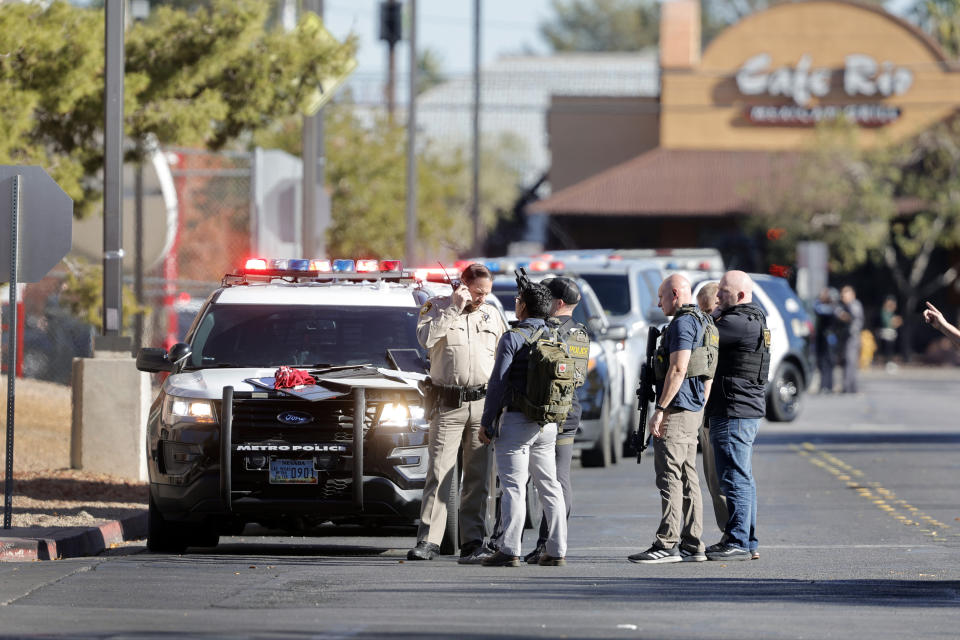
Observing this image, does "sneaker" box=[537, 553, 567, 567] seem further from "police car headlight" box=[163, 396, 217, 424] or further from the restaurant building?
the restaurant building

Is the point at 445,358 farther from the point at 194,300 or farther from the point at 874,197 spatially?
the point at 874,197

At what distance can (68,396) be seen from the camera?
23.1m

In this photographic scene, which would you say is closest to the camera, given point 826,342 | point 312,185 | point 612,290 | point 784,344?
point 612,290

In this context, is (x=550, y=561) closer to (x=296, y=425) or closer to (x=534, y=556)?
(x=534, y=556)

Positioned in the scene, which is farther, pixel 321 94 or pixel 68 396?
pixel 68 396

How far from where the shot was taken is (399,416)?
11.7 metres

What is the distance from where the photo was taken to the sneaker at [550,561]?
1134 centimetres

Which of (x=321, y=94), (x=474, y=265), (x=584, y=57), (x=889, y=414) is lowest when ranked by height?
(x=889, y=414)

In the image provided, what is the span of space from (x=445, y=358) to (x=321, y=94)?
842 cm

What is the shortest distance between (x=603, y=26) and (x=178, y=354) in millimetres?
95420

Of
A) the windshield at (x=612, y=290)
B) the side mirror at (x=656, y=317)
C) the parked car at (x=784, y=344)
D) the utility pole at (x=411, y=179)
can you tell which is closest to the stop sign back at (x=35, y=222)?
the side mirror at (x=656, y=317)

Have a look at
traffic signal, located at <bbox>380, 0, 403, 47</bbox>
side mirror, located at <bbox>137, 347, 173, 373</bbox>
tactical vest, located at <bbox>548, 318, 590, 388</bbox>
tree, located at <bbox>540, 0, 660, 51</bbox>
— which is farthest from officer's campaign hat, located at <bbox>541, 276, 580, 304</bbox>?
tree, located at <bbox>540, 0, 660, 51</bbox>

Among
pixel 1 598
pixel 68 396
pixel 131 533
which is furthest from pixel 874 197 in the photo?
pixel 1 598

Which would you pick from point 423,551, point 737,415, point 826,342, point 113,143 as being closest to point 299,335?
point 423,551
